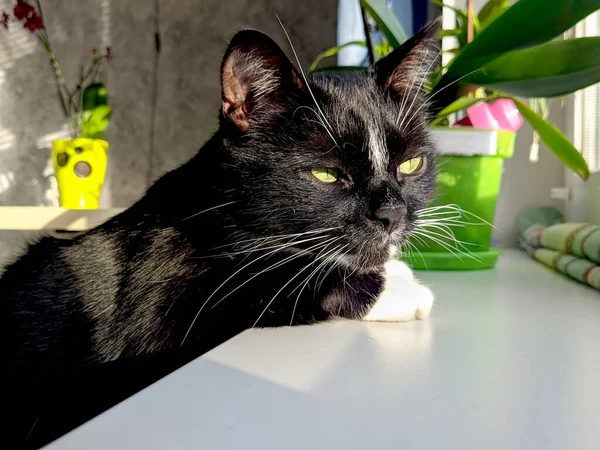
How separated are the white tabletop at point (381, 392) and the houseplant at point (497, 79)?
25cm

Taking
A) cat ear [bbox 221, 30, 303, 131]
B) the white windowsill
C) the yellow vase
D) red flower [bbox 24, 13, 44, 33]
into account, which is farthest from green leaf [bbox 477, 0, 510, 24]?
red flower [bbox 24, 13, 44, 33]

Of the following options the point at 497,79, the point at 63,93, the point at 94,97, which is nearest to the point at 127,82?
the point at 63,93

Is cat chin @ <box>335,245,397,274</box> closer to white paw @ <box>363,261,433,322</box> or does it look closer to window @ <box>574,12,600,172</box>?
white paw @ <box>363,261,433,322</box>

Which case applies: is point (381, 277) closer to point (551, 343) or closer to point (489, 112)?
point (551, 343)

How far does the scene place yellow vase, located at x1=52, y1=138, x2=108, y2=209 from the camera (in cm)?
182

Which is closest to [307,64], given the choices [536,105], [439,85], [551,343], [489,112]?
[536,105]

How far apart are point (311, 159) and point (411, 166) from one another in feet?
0.62

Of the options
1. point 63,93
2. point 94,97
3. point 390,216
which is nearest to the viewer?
point 390,216

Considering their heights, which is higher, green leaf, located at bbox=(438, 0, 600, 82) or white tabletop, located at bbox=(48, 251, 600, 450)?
green leaf, located at bbox=(438, 0, 600, 82)

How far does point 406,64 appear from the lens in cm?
75

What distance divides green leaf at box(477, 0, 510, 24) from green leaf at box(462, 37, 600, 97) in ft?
1.61

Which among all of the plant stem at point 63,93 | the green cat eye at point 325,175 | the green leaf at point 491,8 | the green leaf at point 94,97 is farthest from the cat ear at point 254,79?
the plant stem at point 63,93

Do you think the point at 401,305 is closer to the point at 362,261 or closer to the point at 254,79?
the point at 362,261

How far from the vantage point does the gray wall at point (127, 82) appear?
7.73ft
